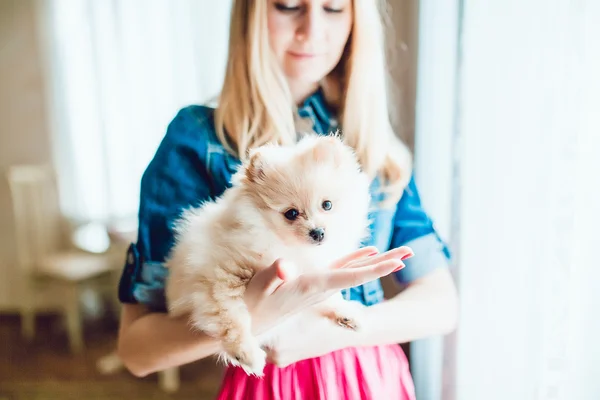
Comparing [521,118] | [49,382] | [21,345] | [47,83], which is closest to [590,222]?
[521,118]

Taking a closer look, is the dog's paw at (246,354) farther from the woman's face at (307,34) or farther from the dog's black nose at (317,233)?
the woman's face at (307,34)

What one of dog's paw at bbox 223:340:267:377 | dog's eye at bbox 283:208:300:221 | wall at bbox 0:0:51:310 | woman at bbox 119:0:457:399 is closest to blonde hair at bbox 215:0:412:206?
woman at bbox 119:0:457:399

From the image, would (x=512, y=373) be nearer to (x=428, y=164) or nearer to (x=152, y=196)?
(x=428, y=164)

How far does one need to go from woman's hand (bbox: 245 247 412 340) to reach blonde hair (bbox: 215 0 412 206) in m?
0.20

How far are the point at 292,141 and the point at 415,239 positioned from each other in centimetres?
25

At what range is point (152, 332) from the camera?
2.12ft

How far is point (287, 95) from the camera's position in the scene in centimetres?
65

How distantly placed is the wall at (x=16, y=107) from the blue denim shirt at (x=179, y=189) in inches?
89.6

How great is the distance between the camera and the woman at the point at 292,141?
62 cm

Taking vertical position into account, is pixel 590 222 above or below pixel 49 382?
above

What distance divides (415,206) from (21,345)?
234 cm

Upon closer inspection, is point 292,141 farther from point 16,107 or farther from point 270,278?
point 16,107

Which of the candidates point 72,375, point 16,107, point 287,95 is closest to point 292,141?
point 287,95

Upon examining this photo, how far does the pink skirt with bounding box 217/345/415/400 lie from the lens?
65 cm
